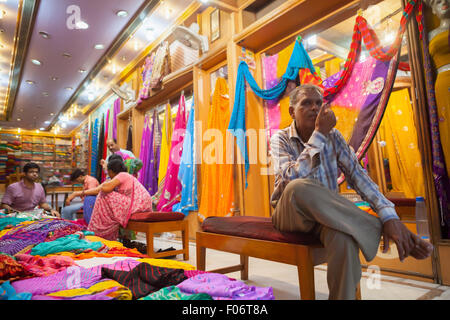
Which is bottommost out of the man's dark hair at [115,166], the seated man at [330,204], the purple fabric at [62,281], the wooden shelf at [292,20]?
the purple fabric at [62,281]

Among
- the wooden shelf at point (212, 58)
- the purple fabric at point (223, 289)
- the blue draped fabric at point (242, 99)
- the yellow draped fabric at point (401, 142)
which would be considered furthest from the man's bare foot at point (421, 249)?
the wooden shelf at point (212, 58)

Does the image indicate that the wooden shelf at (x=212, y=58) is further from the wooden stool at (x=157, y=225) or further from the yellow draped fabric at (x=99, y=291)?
→ the yellow draped fabric at (x=99, y=291)

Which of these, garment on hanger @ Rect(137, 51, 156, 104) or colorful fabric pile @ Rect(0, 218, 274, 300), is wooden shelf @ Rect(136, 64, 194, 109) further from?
colorful fabric pile @ Rect(0, 218, 274, 300)

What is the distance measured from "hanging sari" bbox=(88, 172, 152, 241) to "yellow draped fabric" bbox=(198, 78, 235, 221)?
3.22 ft

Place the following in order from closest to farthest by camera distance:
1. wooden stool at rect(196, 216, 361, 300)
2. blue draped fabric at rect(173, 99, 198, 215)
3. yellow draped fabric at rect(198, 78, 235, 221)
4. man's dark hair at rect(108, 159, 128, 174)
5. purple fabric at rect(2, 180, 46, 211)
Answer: wooden stool at rect(196, 216, 361, 300)
man's dark hair at rect(108, 159, 128, 174)
yellow draped fabric at rect(198, 78, 235, 221)
purple fabric at rect(2, 180, 46, 211)
blue draped fabric at rect(173, 99, 198, 215)

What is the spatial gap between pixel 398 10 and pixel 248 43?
65.5 inches

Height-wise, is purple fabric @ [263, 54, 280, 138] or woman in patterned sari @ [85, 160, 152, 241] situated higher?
purple fabric @ [263, 54, 280, 138]

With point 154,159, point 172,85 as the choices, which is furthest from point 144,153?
point 172,85

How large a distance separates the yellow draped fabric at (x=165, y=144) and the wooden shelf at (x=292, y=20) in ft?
6.97

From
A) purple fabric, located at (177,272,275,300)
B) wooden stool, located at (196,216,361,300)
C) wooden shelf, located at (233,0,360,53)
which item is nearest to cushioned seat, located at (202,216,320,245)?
wooden stool, located at (196,216,361,300)

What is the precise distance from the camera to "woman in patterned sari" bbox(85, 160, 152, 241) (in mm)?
3100

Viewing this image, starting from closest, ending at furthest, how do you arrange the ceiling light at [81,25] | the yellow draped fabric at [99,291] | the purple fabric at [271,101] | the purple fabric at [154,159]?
the yellow draped fabric at [99,291] → the purple fabric at [271,101] → the ceiling light at [81,25] → the purple fabric at [154,159]

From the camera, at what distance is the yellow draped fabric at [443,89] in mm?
1885
